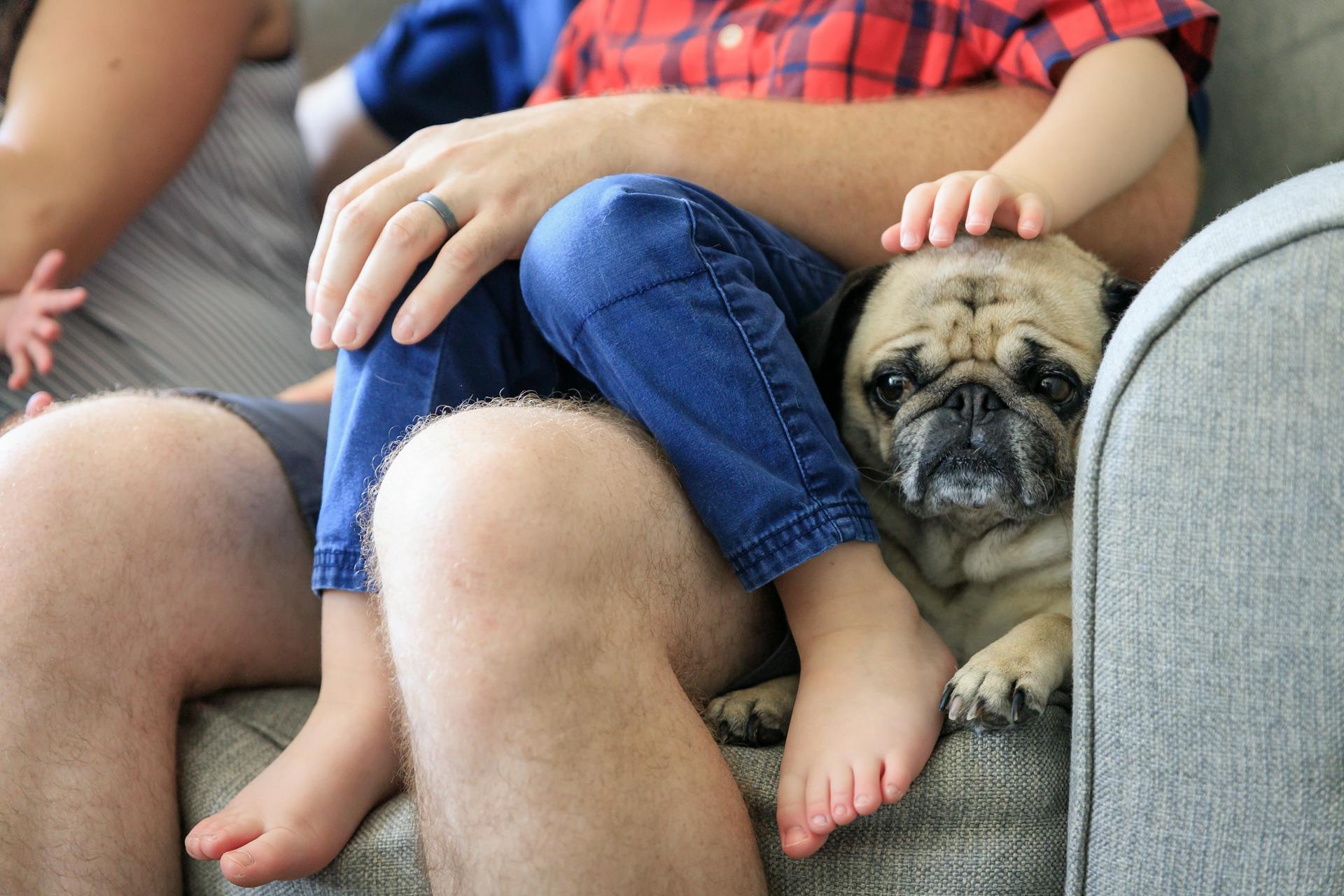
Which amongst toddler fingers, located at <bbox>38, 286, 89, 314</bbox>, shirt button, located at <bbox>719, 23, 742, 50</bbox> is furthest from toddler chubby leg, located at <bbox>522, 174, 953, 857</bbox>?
toddler fingers, located at <bbox>38, 286, 89, 314</bbox>

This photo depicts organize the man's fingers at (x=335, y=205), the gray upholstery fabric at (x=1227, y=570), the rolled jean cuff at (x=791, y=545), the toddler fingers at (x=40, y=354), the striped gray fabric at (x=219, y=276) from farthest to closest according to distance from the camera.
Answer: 1. the striped gray fabric at (x=219, y=276)
2. the toddler fingers at (x=40, y=354)
3. the man's fingers at (x=335, y=205)
4. the rolled jean cuff at (x=791, y=545)
5. the gray upholstery fabric at (x=1227, y=570)

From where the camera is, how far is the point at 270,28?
1.45 meters

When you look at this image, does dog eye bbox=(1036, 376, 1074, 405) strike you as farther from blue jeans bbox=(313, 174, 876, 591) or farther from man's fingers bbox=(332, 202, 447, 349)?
man's fingers bbox=(332, 202, 447, 349)

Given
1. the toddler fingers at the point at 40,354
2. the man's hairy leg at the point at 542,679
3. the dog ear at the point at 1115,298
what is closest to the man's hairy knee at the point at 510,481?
the man's hairy leg at the point at 542,679

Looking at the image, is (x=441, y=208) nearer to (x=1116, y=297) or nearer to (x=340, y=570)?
(x=340, y=570)

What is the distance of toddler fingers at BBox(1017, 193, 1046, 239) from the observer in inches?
31.3

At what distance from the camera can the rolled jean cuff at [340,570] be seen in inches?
31.4

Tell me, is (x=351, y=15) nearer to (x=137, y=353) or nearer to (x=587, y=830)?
(x=137, y=353)

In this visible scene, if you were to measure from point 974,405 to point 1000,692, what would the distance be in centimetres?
32

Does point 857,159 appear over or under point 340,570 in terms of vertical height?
over

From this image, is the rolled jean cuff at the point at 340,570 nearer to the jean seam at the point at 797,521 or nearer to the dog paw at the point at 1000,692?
the jean seam at the point at 797,521

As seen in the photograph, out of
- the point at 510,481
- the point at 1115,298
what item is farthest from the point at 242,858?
the point at 1115,298

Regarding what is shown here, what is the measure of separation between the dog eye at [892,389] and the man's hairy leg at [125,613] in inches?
23.2

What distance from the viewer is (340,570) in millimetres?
803
